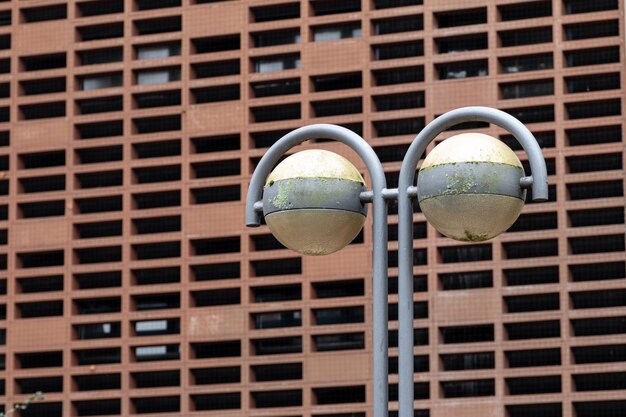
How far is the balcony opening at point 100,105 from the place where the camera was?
57.8m

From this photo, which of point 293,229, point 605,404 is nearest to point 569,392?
point 605,404

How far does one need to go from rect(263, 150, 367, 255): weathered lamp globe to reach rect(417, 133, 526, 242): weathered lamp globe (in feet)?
2.20

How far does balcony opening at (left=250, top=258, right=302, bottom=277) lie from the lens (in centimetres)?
5466

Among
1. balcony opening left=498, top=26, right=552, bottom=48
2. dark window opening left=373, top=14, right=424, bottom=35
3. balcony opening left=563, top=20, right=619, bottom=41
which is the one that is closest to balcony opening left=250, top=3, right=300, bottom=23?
dark window opening left=373, top=14, right=424, bottom=35

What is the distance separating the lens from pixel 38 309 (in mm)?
57594

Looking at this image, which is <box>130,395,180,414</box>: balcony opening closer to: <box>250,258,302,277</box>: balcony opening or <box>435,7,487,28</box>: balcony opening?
<box>250,258,302,277</box>: balcony opening

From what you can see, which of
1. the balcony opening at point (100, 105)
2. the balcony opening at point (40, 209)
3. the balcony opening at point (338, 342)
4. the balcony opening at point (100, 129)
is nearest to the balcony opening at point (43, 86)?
the balcony opening at point (100, 105)

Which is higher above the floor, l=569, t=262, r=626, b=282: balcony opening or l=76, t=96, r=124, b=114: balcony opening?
l=76, t=96, r=124, b=114: balcony opening

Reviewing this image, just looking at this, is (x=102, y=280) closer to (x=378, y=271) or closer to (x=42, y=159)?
(x=42, y=159)

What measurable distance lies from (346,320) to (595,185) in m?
8.75

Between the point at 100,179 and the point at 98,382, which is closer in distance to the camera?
the point at 98,382

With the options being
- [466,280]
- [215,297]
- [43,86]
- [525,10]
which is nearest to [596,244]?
[466,280]

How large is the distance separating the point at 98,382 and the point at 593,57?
19018mm

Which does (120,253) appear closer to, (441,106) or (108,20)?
(108,20)
